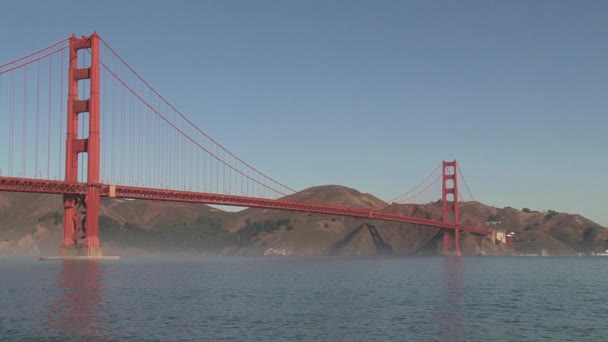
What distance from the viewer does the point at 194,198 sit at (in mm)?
106062

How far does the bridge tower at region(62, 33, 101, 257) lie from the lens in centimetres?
9888

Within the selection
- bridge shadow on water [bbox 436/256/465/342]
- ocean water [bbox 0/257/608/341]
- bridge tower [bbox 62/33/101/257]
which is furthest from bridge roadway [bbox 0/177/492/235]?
bridge shadow on water [bbox 436/256/465/342]

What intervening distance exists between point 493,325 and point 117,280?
39.2 metres

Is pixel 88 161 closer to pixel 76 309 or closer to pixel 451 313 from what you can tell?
pixel 76 309

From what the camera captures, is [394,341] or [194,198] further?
[194,198]

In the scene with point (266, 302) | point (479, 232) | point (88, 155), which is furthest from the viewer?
point (479, 232)

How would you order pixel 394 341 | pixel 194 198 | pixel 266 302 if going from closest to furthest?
1. pixel 394 341
2. pixel 266 302
3. pixel 194 198

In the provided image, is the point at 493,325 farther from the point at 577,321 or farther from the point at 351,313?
the point at 351,313

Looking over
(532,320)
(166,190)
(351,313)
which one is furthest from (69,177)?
(532,320)

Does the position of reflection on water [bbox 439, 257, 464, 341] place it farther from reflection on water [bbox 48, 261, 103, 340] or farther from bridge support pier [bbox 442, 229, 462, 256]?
bridge support pier [bbox 442, 229, 462, 256]

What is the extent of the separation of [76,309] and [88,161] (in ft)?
207

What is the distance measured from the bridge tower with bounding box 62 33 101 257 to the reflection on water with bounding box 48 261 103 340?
39160 mm

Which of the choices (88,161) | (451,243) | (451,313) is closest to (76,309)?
(451,313)

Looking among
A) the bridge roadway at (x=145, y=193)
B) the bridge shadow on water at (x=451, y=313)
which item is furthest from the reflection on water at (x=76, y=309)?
the bridge roadway at (x=145, y=193)
